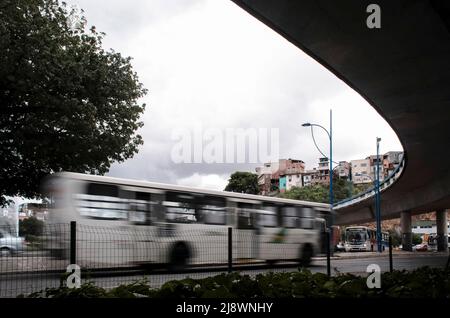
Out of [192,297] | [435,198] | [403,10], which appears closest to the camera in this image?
[192,297]

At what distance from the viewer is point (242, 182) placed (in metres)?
72.5

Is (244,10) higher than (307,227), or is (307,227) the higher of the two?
(244,10)

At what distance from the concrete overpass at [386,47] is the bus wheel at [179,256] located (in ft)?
22.1

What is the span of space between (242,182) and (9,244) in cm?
6381

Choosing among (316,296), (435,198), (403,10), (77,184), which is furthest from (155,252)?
(435,198)

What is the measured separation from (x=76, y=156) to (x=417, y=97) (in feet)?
47.7

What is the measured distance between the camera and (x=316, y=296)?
575cm

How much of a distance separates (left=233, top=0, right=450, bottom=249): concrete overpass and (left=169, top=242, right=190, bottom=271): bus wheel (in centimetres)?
675

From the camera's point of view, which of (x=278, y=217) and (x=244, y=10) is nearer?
(x=244, y=10)

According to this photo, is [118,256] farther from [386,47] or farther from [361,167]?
[361,167]

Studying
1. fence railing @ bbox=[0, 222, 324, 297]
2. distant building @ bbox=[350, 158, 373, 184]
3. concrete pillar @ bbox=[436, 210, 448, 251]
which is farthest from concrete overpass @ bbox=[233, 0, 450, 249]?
distant building @ bbox=[350, 158, 373, 184]

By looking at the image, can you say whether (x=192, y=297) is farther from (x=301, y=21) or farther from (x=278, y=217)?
(x=278, y=217)

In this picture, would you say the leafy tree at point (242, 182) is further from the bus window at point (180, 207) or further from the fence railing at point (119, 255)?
the bus window at point (180, 207)

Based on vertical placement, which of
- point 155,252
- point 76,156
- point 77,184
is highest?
point 76,156
